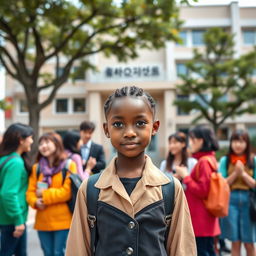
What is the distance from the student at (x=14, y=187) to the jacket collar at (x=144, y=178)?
1.42 m

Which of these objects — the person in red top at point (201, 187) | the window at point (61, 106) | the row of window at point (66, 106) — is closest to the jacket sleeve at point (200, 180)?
the person in red top at point (201, 187)

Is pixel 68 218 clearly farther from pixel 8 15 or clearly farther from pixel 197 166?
pixel 8 15

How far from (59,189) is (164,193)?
1465mm

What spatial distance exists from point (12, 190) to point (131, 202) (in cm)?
155

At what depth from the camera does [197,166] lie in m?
Result: 2.56

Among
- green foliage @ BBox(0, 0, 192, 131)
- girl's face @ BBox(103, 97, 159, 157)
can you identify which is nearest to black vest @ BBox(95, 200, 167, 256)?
girl's face @ BBox(103, 97, 159, 157)

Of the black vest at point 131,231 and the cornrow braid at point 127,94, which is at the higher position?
the cornrow braid at point 127,94

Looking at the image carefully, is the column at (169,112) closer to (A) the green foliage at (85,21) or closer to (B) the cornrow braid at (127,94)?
(A) the green foliage at (85,21)

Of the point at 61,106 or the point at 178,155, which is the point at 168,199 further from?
the point at 61,106

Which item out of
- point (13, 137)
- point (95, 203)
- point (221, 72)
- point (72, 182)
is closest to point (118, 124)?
point (95, 203)

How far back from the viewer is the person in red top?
2490mm

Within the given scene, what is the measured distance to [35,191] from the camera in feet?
8.27

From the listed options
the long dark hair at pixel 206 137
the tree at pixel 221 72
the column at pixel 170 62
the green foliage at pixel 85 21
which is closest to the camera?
the long dark hair at pixel 206 137

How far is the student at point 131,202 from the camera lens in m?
1.17
